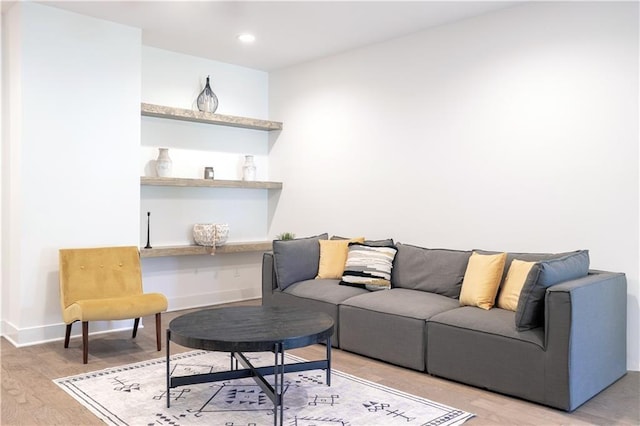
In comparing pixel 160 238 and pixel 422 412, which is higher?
pixel 160 238

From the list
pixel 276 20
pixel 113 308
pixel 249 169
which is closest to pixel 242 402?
pixel 113 308

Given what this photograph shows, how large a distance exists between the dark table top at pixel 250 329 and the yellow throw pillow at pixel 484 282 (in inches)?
44.6

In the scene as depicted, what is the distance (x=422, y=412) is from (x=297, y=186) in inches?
139

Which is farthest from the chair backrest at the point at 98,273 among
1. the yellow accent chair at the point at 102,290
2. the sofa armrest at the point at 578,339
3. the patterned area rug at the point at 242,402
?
the sofa armrest at the point at 578,339

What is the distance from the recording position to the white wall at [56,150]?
423 centimetres

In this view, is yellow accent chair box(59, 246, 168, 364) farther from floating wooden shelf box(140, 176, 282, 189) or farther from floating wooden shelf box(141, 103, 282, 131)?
floating wooden shelf box(141, 103, 282, 131)

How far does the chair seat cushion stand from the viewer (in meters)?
3.78

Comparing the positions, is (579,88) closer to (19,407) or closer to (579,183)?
(579,183)

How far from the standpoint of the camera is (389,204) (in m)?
5.11

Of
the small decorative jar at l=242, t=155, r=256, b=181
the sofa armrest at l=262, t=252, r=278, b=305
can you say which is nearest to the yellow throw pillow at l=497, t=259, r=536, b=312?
the sofa armrest at l=262, t=252, r=278, b=305

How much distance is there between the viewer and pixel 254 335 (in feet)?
9.20

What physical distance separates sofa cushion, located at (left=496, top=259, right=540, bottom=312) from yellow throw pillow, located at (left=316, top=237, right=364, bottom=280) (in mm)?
1570

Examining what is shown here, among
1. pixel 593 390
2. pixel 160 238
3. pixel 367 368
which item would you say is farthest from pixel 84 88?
pixel 593 390

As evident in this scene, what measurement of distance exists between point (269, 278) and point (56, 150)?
6.80ft
